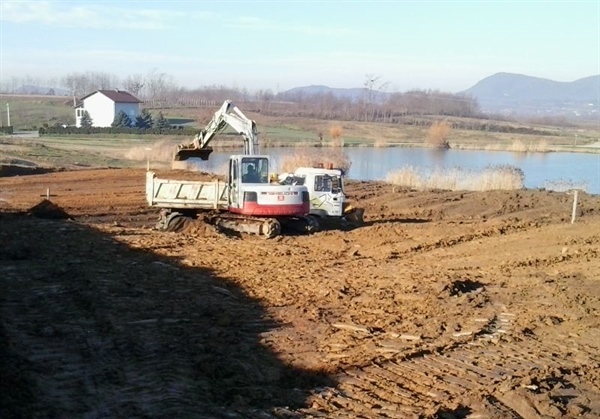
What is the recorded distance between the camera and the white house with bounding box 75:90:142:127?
257 ft

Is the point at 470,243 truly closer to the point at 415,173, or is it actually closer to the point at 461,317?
the point at 461,317

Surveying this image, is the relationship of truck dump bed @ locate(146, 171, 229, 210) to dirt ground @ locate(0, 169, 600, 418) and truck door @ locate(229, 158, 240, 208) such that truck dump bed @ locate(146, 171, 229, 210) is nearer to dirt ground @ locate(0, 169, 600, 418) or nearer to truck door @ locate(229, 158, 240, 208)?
truck door @ locate(229, 158, 240, 208)

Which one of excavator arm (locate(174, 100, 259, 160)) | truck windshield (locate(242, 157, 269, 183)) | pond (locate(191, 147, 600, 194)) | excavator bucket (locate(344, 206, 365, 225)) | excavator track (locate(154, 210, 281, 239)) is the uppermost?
excavator arm (locate(174, 100, 259, 160))

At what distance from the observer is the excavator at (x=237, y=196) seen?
64.7ft

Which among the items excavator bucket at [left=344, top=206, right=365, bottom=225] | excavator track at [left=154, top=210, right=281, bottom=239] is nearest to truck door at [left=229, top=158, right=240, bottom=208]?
excavator track at [left=154, top=210, right=281, bottom=239]

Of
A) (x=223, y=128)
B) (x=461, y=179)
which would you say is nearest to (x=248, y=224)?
(x=223, y=128)

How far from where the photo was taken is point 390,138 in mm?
77438

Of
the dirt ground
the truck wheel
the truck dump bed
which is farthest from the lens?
the truck wheel

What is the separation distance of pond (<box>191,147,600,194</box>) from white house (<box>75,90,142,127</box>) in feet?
88.3

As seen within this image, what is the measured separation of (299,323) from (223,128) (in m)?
11.6

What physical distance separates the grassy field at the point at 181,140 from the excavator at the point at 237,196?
23493 mm

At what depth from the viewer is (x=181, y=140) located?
193ft

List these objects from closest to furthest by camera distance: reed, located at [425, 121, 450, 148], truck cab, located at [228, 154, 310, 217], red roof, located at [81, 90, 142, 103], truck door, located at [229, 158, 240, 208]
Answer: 1. truck cab, located at [228, 154, 310, 217]
2. truck door, located at [229, 158, 240, 208]
3. reed, located at [425, 121, 450, 148]
4. red roof, located at [81, 90, 142, 103]

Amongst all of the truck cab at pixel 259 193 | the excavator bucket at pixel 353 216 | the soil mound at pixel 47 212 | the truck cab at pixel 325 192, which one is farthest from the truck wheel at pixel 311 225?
the soil mound at pixel 47 212
